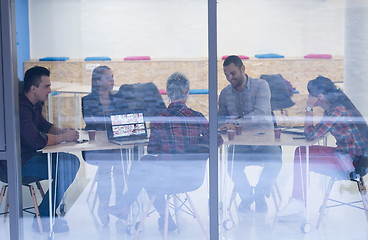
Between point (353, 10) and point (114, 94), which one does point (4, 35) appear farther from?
point (353, 10)

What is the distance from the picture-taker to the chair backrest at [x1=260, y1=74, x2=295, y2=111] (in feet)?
13.9

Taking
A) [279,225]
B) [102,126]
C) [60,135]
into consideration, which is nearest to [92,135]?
[102,126]

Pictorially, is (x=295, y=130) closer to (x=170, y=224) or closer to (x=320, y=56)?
(x=320, y=56)

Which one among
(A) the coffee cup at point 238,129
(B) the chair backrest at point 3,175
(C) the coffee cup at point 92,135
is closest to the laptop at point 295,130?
(A) the coffee cup at point 238,129

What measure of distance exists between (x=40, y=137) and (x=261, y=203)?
153cm

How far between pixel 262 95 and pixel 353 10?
2.68 feet

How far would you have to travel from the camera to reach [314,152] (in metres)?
4.29

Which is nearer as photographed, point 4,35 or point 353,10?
point 4,35

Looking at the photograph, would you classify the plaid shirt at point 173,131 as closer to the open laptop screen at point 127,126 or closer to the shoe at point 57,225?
the open laptop screen at point 127,126

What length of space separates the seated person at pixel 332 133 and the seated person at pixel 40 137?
1461mm

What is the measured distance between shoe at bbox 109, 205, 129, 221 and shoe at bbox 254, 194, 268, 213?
0.87m

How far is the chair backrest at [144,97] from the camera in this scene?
4.26 meters

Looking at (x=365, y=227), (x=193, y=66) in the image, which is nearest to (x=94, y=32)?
(x=193, y=66)

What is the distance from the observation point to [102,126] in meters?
4.32
